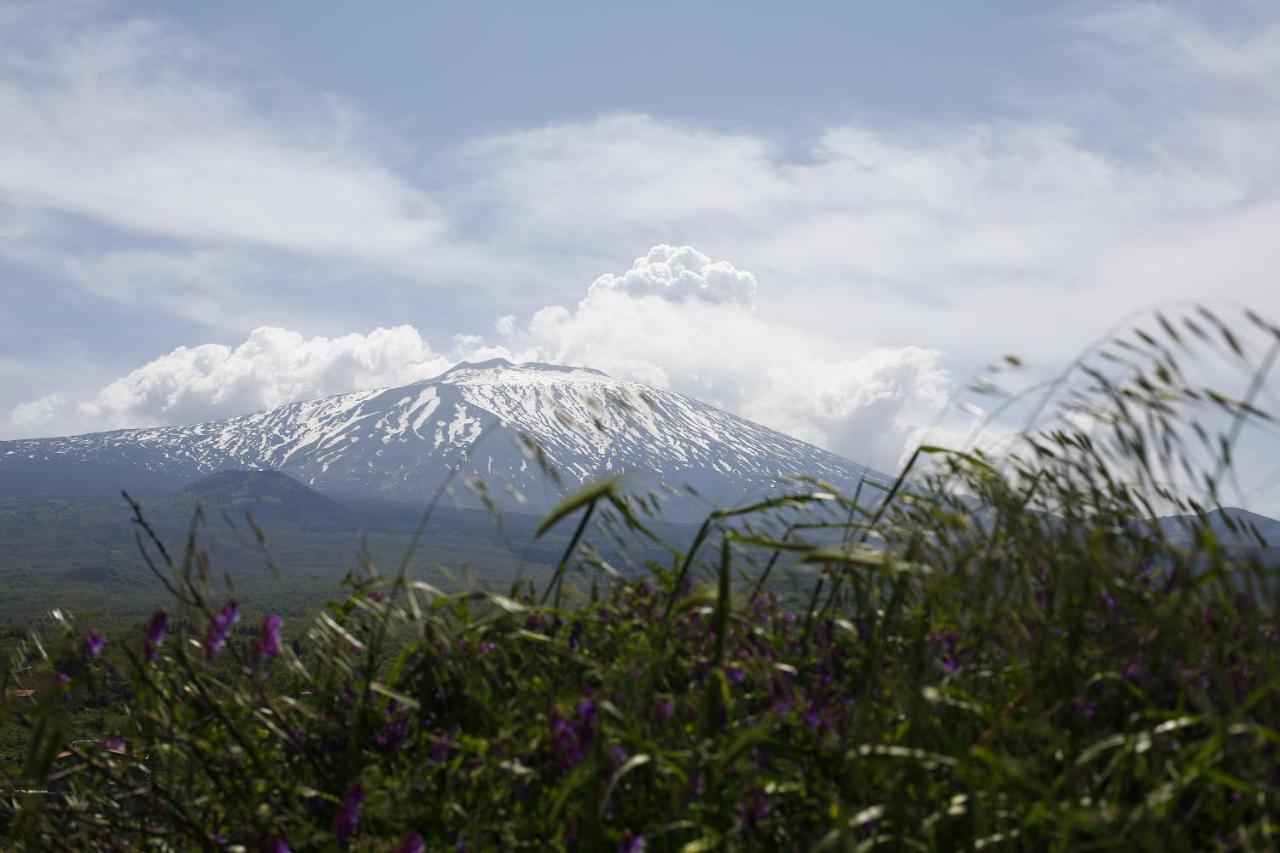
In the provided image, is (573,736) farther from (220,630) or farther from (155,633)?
(155,633)

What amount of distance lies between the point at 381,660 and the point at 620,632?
73cm

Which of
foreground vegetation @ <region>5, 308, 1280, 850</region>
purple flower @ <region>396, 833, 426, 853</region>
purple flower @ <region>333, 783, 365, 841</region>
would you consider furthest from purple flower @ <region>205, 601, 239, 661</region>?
purple flower @ <region>396, 833, 426, 853</region>

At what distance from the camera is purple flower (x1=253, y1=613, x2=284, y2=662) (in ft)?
8.77

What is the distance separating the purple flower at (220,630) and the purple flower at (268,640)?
8 cm

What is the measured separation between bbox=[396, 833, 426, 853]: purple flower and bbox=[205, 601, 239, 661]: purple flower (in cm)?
94

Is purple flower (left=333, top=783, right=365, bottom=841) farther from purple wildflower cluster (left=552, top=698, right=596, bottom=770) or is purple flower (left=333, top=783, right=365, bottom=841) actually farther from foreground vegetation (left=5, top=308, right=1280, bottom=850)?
purple wildflower cluster (left=552, top=698, right=596, bottom=770)

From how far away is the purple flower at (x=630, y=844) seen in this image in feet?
6.25

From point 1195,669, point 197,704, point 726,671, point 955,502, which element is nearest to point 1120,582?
point 1195,669

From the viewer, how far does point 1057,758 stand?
2.00 metres

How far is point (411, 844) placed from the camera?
6.44ft

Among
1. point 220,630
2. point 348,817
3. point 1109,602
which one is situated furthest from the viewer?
point 220,630

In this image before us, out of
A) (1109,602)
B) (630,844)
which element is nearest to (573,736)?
(630,844)

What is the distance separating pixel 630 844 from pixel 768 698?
1.96ft

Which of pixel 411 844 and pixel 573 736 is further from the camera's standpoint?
pixel 573 736
